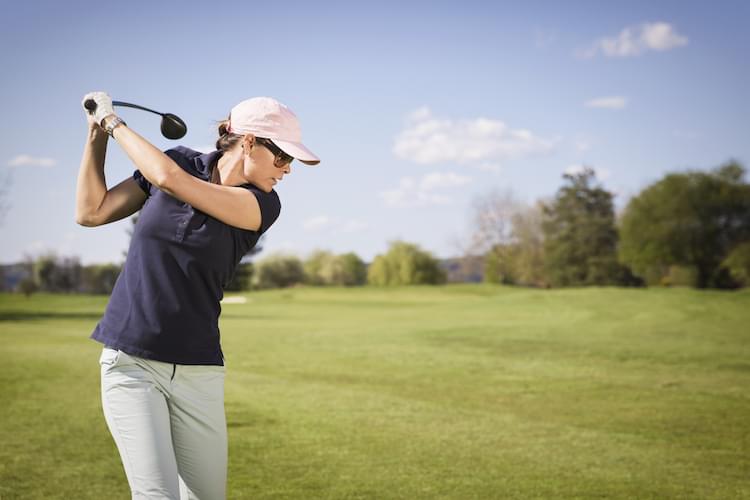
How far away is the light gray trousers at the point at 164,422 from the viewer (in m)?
3.22

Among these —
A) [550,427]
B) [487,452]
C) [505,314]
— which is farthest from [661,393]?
[505,314]

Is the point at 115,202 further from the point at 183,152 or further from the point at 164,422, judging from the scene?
the point at 164,422

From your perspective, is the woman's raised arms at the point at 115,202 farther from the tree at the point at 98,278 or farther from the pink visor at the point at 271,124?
the tree at the point at 98,278

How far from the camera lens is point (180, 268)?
3.27 m

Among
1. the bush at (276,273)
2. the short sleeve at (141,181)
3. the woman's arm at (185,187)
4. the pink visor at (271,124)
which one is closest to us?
the woman's arm at (185,187)

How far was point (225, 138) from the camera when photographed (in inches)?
138

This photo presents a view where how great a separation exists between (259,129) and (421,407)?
8161 millimetres

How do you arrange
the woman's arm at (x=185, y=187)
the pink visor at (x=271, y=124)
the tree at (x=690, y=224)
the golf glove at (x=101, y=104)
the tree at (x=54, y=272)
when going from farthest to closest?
the tree at (x=54, y=272), the tree at (x=690, y=224), the pink visor at (x=271, y=124), the golf glove at (x=101, y=104), the woman's arm at (x=185, y=187)

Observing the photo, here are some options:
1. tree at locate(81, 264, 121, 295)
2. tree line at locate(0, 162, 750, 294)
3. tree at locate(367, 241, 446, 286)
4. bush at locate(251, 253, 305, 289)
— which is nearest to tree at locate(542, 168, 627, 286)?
tree line at locate(0, 162, 750, 294)

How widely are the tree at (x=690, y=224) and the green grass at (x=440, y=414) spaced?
2950 cm

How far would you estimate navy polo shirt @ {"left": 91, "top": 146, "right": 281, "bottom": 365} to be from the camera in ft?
10.6

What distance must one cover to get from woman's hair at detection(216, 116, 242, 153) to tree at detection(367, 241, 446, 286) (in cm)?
6575

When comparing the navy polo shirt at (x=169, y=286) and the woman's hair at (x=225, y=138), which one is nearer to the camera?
the navy polo shirt at (x=169, y=286)

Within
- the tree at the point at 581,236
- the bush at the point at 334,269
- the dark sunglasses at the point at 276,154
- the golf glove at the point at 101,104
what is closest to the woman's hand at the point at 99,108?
the golf glove at the point at 101,104
